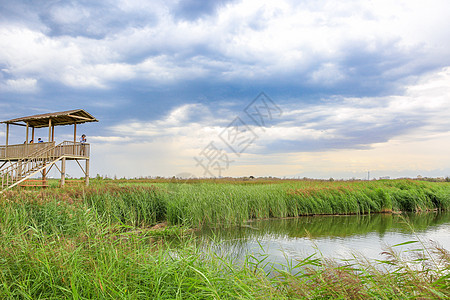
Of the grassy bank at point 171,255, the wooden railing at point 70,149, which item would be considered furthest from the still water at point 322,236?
the wooden railing at point 70,149

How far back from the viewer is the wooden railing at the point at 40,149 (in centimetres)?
2147

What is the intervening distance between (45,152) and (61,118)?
2980 mm

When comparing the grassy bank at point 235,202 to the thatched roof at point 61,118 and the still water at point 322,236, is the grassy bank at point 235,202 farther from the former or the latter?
the thatched roof at point 61,118

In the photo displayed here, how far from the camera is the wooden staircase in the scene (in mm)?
19344

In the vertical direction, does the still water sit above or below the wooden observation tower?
below

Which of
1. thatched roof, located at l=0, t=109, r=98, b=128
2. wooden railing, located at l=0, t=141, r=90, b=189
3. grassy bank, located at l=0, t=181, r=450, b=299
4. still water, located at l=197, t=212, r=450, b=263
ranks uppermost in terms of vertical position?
thatched roof, located at l=0, t=109, r=98, b=128

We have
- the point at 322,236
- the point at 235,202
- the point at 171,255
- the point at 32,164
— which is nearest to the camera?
the point at 171,255

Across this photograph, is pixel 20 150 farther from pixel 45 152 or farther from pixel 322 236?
pixel 322 236

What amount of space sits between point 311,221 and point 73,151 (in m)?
16.9

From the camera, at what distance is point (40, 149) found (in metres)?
21.8

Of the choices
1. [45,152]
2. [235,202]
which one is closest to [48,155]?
[45,152]

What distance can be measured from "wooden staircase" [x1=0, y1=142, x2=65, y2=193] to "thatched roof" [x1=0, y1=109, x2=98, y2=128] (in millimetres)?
2219

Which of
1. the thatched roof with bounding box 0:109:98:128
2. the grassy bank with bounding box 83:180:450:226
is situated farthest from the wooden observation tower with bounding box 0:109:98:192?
the grassy bank with bounding box 83:180:450:226

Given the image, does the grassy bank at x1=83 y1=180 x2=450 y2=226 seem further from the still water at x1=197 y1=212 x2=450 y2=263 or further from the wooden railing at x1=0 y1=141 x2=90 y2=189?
the wooden railing at x1=0 y1=141 x2=90 y2=189
